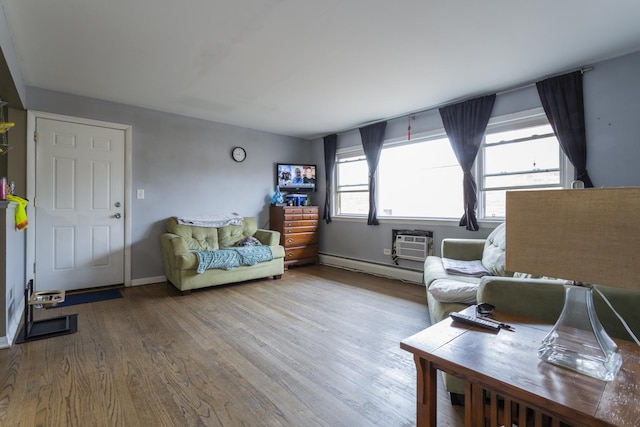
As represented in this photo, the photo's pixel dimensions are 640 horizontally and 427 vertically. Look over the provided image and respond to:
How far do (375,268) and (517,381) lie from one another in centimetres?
380

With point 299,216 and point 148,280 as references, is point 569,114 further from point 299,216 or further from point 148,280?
point 148,280

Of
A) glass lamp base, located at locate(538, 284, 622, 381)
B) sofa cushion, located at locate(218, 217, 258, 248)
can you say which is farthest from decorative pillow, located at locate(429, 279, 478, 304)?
Answer: sofa cushion, located at locate(218, 217, 258, 248)

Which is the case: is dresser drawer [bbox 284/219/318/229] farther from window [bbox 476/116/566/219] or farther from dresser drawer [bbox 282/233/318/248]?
window [bbox 476/116/566/219]

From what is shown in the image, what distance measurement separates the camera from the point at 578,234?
29.8 inches

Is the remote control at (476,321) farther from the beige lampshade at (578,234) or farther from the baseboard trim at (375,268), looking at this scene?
the baseboard trim at (375,268)

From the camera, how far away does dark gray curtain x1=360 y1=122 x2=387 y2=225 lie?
Answer: 456 centimetres

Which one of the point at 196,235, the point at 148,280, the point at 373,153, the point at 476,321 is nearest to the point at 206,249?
the point at 196,235

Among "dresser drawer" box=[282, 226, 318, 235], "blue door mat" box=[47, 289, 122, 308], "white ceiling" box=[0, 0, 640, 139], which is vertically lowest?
"blue door mat" box=[47, 289, 122, 308]

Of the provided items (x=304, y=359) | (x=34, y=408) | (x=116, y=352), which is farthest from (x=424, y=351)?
(x=116, y=352)

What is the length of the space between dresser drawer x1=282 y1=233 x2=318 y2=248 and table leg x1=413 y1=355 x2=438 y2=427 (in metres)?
4.05

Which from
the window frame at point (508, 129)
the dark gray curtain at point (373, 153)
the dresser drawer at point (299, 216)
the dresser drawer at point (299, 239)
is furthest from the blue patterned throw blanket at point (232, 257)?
the window frame at point (508, 129)

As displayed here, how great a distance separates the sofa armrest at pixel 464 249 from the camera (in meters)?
3.14

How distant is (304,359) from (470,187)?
276 cm

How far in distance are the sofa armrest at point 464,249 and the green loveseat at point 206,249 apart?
2.26 m
